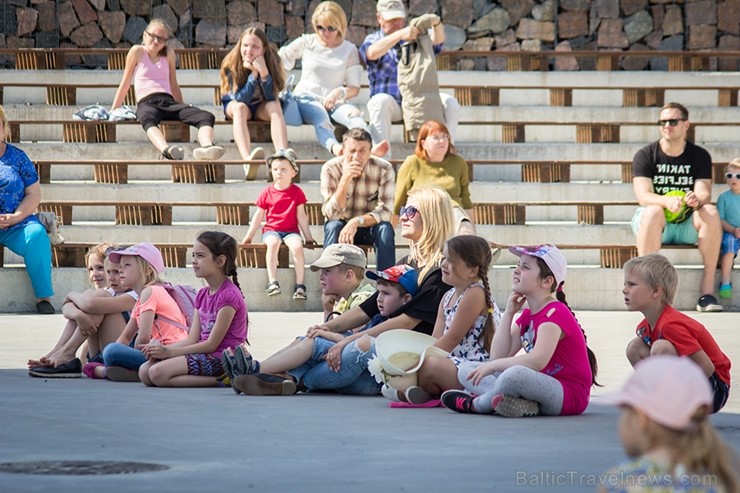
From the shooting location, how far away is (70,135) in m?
15.3

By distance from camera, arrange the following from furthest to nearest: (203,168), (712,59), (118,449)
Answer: (712,59), (203,168), (118,449)

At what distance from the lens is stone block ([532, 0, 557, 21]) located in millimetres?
21938

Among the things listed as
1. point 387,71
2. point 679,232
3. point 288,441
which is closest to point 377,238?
point 679,232

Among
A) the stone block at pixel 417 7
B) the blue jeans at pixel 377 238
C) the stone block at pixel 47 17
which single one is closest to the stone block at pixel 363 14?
the stone block at pixel 417 7

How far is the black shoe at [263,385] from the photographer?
724 centimetres

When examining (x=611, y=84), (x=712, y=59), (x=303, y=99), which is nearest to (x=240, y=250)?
(x=303, y=99)

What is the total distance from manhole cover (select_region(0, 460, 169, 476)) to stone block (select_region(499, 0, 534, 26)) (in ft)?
58.7

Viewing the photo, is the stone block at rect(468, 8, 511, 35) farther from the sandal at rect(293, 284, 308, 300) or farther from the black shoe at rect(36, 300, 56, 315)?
the black shoe at rect(36, 300, 56, 315)

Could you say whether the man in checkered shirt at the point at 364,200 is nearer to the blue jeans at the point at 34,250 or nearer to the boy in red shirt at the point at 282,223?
the boy in red shirt at the point at 282,223

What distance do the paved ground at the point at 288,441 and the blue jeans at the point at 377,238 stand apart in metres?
4.22

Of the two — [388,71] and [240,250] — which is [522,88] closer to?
[388,71]

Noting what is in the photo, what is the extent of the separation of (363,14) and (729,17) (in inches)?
221

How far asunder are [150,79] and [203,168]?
1.46 meters

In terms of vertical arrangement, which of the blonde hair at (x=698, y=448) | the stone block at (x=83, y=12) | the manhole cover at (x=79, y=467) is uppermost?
the stone block at (x=83, y=12)
